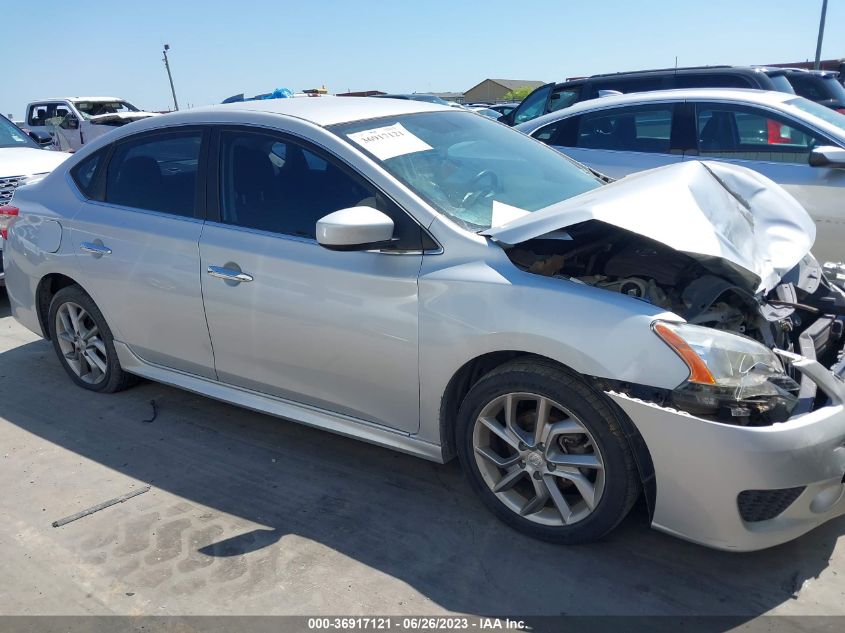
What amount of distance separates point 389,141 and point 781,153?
3.67m

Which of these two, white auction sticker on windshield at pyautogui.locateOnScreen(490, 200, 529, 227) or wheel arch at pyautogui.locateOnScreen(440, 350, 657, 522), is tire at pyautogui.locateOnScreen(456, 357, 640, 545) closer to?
wheel arch at pyautogui.locateOnScreen(440, 350, 657, 522)

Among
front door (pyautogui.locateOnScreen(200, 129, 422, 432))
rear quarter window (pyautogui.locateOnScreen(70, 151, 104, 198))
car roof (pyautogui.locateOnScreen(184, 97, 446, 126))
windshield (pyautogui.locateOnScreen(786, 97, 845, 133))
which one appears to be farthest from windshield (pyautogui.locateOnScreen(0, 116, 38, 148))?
windshield (pyautogui.locateOnScreen(786, 97, 845, 133))

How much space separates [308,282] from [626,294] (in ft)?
4.57

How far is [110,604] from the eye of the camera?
271 centimetres

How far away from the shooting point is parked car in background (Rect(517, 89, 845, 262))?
204 inches

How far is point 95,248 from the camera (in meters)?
4.11

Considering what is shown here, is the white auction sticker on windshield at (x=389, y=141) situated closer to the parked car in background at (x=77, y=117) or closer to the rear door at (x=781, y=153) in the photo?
the rear door at (x=781, y=153)

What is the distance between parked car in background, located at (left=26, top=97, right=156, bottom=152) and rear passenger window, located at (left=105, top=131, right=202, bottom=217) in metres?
12.5

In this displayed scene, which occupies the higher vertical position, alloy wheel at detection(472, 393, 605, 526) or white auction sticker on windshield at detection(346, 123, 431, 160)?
white auction sticker on windshield at detection(346, 123, 431, 160)

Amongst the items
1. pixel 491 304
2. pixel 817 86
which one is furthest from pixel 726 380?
pixel 817 86

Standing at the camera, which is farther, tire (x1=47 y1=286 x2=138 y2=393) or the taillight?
the taillight

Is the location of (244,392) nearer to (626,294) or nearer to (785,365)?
(626,294)

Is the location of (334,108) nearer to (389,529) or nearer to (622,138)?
(389,529)

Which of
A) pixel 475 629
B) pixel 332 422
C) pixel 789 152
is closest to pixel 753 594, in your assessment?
pixel 475 629
